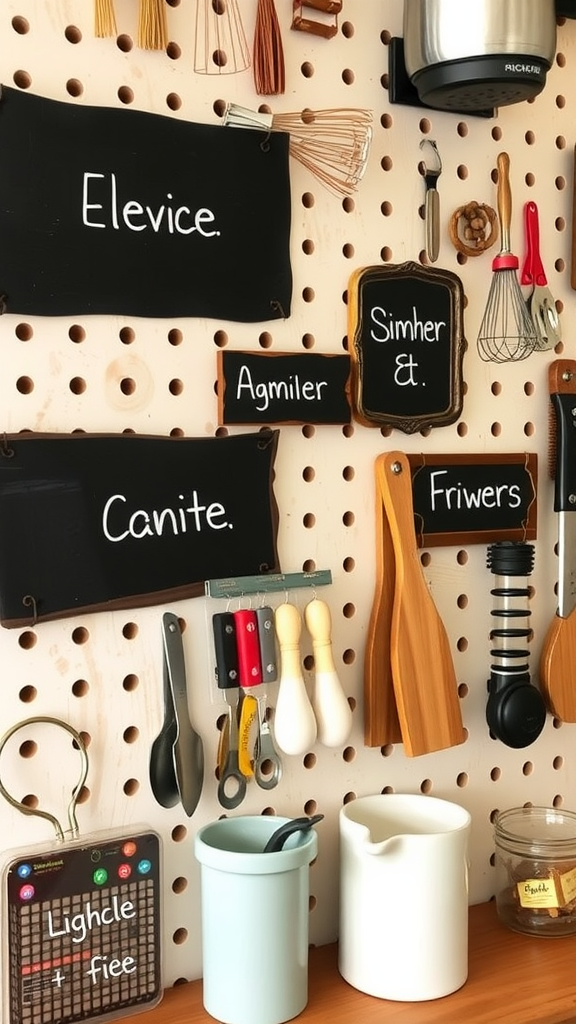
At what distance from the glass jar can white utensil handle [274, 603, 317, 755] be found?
1.03 ft

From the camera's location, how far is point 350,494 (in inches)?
49.6

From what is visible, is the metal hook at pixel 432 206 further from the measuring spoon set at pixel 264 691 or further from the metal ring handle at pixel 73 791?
the metal ring handle at pixel 73 791

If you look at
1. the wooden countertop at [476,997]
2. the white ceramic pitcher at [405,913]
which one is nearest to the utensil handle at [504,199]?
the white ceramic pitcher at [405,913]

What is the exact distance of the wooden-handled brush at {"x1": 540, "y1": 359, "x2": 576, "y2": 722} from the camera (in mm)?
1383

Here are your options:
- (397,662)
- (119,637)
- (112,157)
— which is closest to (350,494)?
(397,662)

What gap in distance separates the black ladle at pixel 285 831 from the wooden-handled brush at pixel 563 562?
0.40 metres

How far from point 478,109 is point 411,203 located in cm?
12

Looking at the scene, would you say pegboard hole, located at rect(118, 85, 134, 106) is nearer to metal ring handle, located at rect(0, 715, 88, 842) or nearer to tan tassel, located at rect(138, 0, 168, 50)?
tan tassel, located at rect(138, 0, 168, 50)

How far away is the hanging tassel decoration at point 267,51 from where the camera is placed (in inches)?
45.7

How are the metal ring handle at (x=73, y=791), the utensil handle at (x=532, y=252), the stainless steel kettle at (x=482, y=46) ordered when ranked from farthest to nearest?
the utensil handle at (x=532, y=252), the stainless steel kettle at (x=482, y=46), the metal ring handle at (x=73, y=791)

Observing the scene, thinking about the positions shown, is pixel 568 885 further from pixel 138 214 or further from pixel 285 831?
pixel 138 214

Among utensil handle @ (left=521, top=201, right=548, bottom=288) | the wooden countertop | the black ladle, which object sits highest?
utensil handle @ (left=521, top=201, right=548, bottom=288)

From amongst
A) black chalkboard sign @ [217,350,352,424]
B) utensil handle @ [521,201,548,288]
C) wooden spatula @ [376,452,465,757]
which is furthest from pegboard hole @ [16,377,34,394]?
utensil handle @ [521,201,548,288]

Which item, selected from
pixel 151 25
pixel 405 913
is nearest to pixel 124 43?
pixel 151 25
